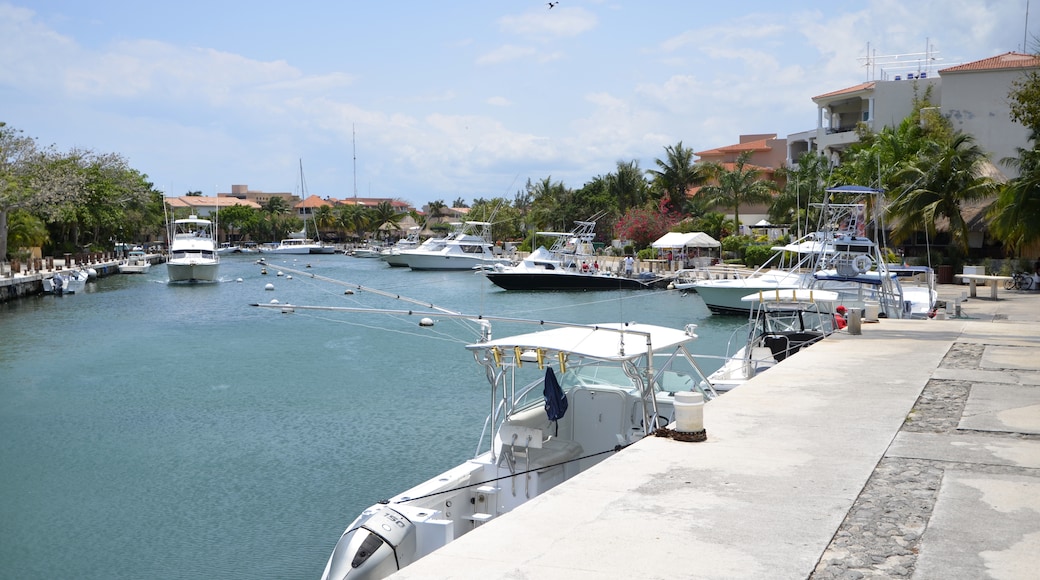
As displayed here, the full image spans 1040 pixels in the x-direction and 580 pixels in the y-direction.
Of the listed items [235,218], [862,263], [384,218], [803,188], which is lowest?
[862,263]

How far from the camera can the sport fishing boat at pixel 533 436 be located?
376 inches

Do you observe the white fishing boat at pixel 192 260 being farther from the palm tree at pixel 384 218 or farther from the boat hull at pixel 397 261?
the palm tree at pixel 384 218

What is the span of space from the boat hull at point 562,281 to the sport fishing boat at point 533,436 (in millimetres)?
44591

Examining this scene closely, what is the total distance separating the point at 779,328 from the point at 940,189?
28.4 m

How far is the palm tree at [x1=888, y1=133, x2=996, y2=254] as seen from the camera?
146 feet

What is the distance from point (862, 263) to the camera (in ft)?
91.5

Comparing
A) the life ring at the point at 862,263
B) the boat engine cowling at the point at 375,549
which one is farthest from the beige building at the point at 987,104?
the boat engine cowling at the point at 375,549

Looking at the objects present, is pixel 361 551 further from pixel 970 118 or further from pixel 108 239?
pixel 108 239

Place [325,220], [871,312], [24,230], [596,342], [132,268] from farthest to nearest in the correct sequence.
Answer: [325,220] < [132,268] < [24,230] < [871,312] < [596,342]

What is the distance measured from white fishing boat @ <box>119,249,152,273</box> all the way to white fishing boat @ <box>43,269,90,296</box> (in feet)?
61.0

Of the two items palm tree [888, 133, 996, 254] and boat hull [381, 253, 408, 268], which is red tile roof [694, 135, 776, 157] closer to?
boat hull [381, 253, 408, 268]

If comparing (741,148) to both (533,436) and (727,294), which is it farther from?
(533,436)

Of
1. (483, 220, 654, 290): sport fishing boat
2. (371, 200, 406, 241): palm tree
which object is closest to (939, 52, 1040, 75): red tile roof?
(483, 220, 654, 290): sport fishing boat

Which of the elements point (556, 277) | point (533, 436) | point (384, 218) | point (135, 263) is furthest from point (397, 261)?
point (533, 436)
